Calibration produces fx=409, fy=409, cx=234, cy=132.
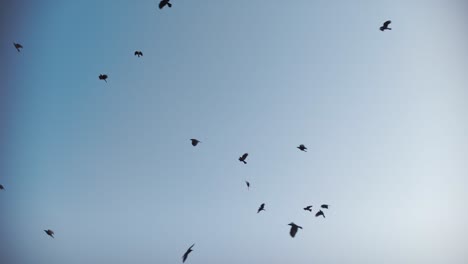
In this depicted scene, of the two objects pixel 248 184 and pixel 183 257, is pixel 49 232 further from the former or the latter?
pixel 248 184

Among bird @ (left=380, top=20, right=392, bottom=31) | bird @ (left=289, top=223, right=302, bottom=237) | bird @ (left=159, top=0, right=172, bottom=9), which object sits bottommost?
bird @ (left=289, top=223, right=302, bottom=237)

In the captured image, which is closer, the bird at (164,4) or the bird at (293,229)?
the bird at (293,229)

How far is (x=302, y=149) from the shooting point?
2622cm

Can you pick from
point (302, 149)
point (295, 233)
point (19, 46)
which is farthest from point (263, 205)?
point (19, 46)

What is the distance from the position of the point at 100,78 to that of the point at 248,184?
12149mm

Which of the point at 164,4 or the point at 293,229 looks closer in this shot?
the point at 293,229

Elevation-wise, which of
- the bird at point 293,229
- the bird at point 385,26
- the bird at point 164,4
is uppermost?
the bird at point 385,26

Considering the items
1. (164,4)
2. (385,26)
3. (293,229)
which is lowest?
(293,229)

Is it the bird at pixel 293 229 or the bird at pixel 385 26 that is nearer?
the bird at pixel 293 229

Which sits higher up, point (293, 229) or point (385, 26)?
point (385, 26)

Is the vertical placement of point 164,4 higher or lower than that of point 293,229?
higher

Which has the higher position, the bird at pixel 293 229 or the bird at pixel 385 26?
the bird at pixel 385 26

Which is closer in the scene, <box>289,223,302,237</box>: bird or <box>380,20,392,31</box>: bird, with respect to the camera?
<box>289,223,302,237</box>: bird

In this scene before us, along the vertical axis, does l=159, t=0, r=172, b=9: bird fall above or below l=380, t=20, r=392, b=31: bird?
below
